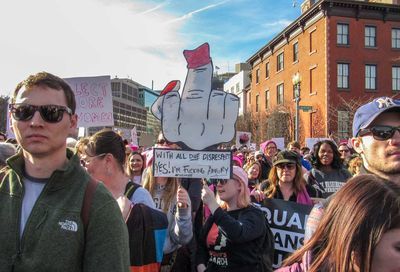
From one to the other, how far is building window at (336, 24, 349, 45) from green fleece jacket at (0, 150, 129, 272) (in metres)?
33.6

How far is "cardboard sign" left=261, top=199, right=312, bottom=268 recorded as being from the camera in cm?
483

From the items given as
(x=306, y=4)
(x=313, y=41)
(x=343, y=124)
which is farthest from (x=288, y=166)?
(x=306, y=4)

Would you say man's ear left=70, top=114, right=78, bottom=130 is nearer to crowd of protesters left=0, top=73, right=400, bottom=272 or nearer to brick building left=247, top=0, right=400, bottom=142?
crowd of protesters left=0, top=73, right=400, bottom=272

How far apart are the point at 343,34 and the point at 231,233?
32.5 metres

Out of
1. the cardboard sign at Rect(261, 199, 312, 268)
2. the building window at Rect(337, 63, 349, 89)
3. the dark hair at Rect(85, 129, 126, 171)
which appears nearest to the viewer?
the dark hair at Rect(85, 129, 126, 171)

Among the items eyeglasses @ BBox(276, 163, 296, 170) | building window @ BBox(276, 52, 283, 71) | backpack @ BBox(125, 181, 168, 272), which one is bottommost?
backpack @ BBox(125, 181, 168, 272)

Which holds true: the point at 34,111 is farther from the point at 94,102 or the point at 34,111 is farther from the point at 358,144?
the point at 94,102

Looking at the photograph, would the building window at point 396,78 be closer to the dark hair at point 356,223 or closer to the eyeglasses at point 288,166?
the eyeglasses at point 288,166

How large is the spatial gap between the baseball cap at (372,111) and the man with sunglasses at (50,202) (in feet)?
4.88

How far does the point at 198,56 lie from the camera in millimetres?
4027

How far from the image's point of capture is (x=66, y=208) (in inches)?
74.4

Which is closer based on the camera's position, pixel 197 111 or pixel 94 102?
pixel 197 111

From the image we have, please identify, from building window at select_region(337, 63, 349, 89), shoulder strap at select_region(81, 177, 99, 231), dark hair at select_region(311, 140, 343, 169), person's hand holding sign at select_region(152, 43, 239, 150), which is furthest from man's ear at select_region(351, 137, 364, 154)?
building window at select_region(337, 63, 349, 89)

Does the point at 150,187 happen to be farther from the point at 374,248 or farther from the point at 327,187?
the point at 374,248
